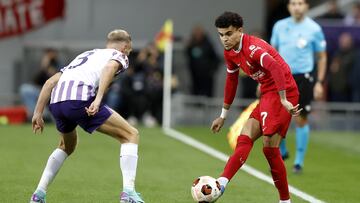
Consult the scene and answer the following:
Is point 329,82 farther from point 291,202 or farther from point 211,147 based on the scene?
point 291,202

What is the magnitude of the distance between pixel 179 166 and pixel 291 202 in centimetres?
402

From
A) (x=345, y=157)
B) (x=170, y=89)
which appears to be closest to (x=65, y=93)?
(x=345, y=157)

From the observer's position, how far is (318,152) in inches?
747

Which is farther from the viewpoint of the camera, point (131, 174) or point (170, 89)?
point (170, 89)

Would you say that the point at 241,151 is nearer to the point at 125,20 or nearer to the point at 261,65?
the point at 261,65

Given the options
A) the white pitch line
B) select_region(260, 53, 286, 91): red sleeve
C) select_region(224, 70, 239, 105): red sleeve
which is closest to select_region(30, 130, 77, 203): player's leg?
select_region(224, 70, 239, 105): red sleeve

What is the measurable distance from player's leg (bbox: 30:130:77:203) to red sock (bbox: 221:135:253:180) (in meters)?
1.56

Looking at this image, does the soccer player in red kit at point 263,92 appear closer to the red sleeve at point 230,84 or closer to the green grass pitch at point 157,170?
the red sleeve at point 230,84

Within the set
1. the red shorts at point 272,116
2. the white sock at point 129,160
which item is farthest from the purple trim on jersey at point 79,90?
the red shorts at point 272,116

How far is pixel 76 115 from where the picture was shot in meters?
10.3

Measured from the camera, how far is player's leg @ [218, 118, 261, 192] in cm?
1050

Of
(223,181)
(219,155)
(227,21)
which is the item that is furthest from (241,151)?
(219,155)

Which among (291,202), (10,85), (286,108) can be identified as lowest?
(10,85)

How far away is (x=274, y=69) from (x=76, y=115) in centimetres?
194
